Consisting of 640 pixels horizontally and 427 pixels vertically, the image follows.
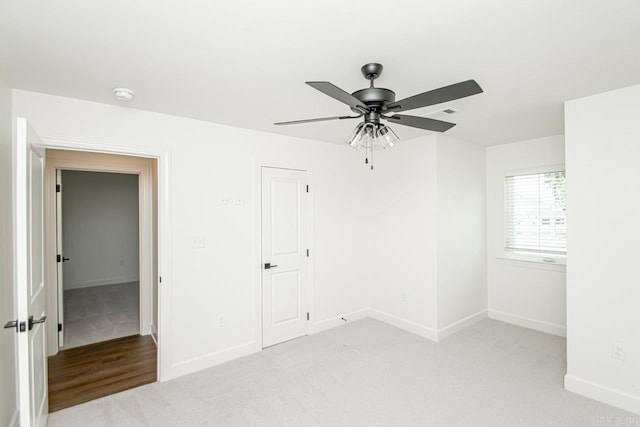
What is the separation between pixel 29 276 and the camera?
1.72 meters

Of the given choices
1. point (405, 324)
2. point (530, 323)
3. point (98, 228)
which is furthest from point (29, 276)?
point (98, 228)

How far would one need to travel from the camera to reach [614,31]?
1588 millimetres

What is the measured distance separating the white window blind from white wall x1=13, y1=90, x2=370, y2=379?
2.90 m

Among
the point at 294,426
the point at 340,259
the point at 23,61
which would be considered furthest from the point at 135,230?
the point at 294,426

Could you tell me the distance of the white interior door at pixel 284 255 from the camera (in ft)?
11.8

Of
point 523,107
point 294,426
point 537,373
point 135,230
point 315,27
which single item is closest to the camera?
point 315,27

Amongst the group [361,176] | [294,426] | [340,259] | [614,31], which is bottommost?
[294,426]

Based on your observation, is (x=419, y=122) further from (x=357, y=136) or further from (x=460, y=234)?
(x=460, y=234)

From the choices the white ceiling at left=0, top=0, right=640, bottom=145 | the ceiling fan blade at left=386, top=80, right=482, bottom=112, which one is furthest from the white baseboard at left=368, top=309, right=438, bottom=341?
the ceiling fan blade at left=386, top=80, right=482, bottom=112

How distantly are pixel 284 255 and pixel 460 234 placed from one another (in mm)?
2342

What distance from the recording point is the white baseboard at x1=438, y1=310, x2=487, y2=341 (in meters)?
3.80

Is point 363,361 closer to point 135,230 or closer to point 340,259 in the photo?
point 340,259

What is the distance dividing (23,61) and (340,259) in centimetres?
359

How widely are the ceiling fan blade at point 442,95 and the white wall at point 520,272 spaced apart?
125 inches
